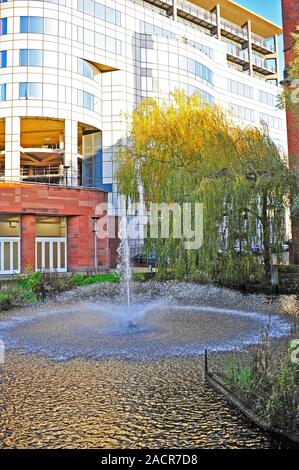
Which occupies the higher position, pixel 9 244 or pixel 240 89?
Result: pixel 240 89

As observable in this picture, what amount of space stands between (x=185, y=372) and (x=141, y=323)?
172 inches

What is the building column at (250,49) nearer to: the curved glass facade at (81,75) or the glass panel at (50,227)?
the curved glass facade at (81,75)

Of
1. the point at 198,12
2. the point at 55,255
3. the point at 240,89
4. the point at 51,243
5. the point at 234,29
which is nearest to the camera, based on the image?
the point at 51,243

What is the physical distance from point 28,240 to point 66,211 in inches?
139

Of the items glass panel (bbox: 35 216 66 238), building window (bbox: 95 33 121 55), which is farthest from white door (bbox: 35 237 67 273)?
building window (bbox: 95 33 121 55)

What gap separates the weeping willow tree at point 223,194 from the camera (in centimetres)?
1597


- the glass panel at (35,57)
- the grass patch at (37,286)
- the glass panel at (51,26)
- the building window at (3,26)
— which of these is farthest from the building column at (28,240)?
the building window at (3,26)

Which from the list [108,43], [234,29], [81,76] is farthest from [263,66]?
[81,76]

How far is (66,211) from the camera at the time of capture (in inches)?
1323

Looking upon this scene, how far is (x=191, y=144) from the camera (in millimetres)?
19266

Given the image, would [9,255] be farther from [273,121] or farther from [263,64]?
[263,64]

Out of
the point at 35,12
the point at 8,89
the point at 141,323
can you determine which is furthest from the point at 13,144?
the point at 141,323
